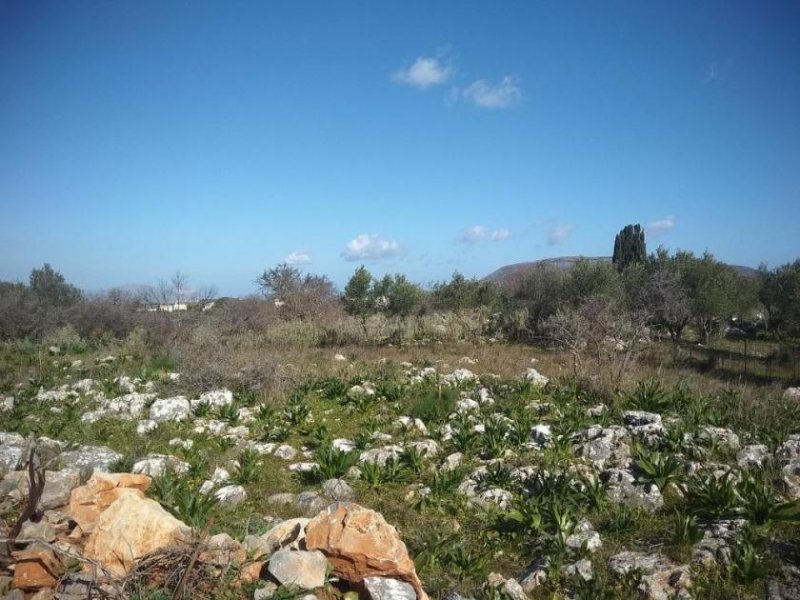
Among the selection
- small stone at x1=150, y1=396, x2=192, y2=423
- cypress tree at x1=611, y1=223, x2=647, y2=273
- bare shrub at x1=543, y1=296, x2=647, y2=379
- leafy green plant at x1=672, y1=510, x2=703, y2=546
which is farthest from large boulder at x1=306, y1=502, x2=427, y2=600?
cypress tree at x1=611, y1=223, x2=647, y2=273

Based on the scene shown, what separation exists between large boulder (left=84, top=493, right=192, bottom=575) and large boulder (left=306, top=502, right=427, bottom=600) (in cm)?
109

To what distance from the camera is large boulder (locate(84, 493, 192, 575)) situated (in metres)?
3.37

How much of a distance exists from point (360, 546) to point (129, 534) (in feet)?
5.85

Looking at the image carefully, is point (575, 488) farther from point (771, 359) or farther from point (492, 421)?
point (771, 359)

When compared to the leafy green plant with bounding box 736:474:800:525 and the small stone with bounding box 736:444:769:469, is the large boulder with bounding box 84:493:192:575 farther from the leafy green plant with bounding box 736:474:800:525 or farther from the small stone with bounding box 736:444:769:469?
the small stone with bounding box 736:444:769:469

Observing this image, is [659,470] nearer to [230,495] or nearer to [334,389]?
[230,495]

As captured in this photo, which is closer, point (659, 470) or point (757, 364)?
point (659, 470)

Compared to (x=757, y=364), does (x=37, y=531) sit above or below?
above

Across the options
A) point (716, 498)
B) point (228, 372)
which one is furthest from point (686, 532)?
point (228, 372)

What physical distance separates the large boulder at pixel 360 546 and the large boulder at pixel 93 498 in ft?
5.56

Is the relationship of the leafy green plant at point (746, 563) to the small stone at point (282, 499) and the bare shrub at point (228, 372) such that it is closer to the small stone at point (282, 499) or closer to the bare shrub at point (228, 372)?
the small stone at point (282, 499)

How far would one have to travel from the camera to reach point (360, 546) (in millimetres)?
3244

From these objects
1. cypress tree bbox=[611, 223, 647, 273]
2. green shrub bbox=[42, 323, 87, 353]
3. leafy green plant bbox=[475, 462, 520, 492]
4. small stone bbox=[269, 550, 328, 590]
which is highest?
cypress tree bbox=[611, 223, 647, 273]

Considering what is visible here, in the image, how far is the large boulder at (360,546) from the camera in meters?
3.21
